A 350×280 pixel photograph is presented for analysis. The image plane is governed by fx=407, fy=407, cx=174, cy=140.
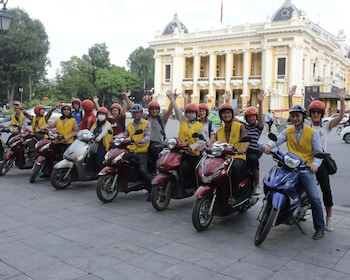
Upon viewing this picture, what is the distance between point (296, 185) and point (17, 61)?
2068 inches

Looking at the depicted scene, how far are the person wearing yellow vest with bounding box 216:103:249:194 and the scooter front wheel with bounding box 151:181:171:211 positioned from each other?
3.52ft

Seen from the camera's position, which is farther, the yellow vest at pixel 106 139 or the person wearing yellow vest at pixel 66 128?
the person wearing yellow vest at pixel 66 128

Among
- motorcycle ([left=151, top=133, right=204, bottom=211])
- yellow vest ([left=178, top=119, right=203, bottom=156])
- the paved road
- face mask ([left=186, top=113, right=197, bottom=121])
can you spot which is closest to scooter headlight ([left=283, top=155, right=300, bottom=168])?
the paved road

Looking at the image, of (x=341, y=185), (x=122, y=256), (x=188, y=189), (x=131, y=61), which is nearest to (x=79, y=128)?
(x=188, y=189)

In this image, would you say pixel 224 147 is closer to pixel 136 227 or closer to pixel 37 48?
pixel 136 227

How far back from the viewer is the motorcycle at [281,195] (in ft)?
14.4

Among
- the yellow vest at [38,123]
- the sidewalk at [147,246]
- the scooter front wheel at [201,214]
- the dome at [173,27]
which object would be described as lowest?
the sidewalk at [147,246]

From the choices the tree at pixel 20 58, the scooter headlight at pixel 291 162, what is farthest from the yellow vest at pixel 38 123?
→ the tree at pixel 20 58

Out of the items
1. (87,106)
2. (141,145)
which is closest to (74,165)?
(87,106)

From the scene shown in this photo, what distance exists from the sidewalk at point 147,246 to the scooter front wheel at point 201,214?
11cm

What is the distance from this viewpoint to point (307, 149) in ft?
15.6

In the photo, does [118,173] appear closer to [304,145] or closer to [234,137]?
[234,137]

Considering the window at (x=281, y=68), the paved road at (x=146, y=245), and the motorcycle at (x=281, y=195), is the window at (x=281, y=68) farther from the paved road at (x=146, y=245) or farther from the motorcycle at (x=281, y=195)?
the motorcycle at (x=281, y=195)

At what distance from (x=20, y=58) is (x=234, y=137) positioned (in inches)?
2024
